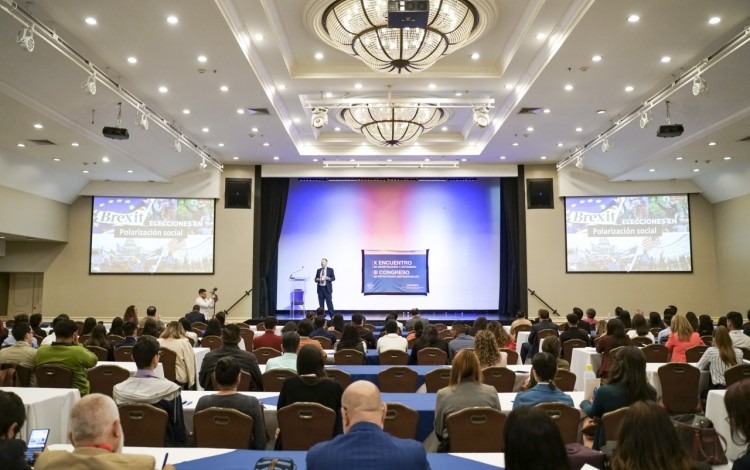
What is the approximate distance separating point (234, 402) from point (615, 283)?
15518mm

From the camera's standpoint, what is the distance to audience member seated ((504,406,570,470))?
176 centimetres

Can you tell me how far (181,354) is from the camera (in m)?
6.21

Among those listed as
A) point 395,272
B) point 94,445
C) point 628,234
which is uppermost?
point 628,234

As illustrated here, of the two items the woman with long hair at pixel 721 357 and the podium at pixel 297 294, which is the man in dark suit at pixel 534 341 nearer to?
the woman with long hair at pixel 721 357

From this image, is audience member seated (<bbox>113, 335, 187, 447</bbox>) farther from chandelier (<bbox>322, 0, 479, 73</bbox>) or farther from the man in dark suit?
the man in dark suit

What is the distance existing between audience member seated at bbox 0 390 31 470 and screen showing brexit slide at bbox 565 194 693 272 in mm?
16108

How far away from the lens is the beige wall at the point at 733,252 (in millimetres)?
15250

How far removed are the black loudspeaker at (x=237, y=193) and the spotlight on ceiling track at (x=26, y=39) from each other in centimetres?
1008

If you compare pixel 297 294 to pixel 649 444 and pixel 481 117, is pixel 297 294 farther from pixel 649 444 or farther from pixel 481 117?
pixel 649 444

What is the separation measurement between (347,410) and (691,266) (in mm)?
17441

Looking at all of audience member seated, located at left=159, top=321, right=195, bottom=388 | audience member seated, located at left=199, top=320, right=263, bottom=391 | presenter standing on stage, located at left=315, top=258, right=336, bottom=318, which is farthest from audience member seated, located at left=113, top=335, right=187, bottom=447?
presenter standing on stage, located at left=315, top=258, right=336, bottom=318

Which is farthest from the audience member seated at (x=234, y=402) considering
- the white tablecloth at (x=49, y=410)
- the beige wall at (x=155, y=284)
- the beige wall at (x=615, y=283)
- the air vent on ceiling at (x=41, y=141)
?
the beige wall at (x=615, y=283)

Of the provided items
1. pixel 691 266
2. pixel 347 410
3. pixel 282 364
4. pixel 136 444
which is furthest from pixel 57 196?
pixel 691 266

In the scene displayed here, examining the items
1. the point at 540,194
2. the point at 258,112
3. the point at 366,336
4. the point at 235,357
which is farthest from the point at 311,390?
the point at 540,194
